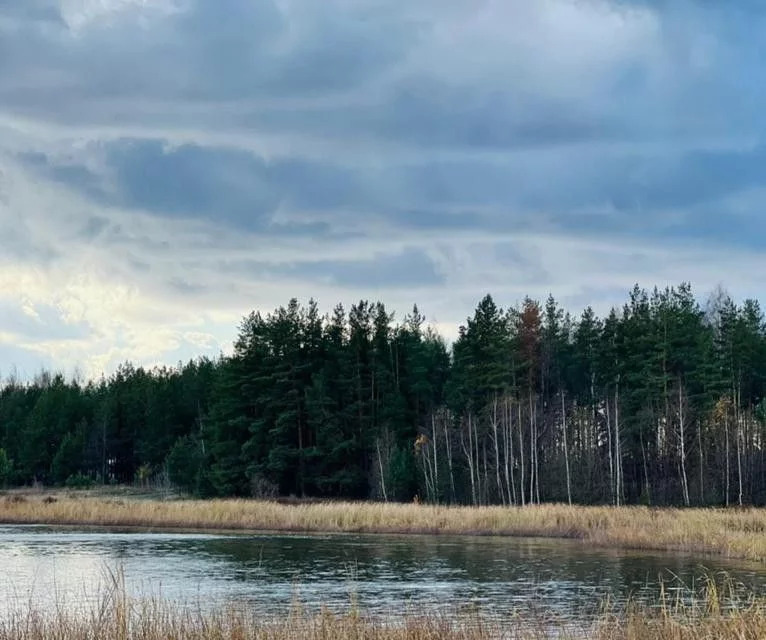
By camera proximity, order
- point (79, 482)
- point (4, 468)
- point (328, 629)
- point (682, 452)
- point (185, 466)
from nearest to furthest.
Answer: point (328, 629)
point (682, 452)
point (185, 466)
point (4, 468)
point (79, 482)

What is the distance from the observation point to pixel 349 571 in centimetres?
3209

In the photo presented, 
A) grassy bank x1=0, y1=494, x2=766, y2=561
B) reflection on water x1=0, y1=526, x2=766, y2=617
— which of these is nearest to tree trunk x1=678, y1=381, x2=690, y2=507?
grassy bank x1=0, y1=494, x2=766, y2=561

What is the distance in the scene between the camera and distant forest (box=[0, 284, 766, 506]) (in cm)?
6775

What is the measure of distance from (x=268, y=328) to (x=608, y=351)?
2707 cm

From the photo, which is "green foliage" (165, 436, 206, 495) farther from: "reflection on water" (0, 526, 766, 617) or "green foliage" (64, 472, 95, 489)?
"reflection on water" (0, 526, 766, 617)

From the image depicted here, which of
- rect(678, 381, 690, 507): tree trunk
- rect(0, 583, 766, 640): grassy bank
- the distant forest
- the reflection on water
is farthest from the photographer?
the distant forest

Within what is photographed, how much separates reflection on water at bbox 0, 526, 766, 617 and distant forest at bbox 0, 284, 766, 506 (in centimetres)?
2451

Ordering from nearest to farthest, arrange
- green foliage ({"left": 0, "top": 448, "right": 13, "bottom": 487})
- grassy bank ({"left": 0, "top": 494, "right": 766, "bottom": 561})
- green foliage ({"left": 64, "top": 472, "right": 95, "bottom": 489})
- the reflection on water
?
the reflection on water → grassy bank ({"left": 0, "top": 494, "right": 766, "bottom": 561}) → green foliage ({"left": 0, "top": 448, "right": 13, "bottom": 487}) → green foliage ({"left": 64, "top": 472, "right": 95, "bottom": 489})

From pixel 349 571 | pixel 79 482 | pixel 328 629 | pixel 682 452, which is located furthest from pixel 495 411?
pixel 328 629

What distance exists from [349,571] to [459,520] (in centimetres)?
1774

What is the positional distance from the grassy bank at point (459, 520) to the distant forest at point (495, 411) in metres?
16.0

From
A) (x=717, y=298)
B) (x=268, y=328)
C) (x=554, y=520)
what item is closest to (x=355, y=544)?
(x=554, y=520)

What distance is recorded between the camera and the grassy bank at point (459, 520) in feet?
128

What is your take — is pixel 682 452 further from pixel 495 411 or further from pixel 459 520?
pixel 459 520
